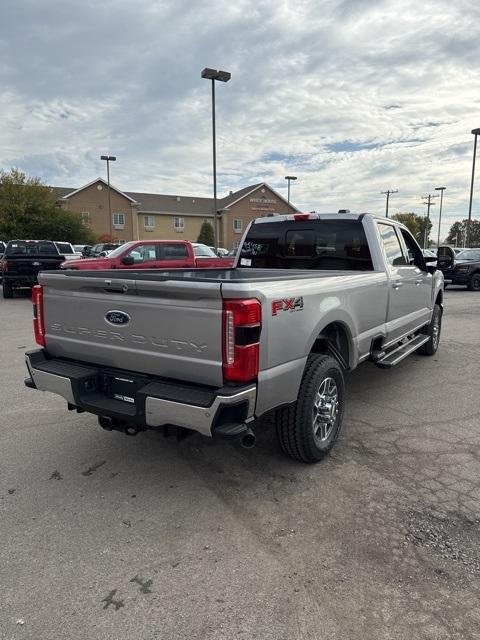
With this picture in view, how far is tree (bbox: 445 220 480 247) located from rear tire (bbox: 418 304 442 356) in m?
108

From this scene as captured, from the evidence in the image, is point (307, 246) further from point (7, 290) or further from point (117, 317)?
point (7, 290)

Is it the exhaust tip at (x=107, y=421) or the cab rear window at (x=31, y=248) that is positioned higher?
the cab rear window at (x=31, y=248)

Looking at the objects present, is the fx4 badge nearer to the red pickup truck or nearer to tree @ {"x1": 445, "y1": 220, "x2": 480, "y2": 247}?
the red pickup truck

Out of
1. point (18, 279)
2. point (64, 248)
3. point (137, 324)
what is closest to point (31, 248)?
point (18, 279)

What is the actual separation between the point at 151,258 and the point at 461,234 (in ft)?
419

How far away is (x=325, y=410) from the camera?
11.9 ft

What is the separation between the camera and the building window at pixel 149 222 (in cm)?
5866

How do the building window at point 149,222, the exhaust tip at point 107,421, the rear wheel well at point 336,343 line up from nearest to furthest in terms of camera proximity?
the exhaust tip at point 107,421 → the rear wheel well at point 336,343 → the building window at point 149,222

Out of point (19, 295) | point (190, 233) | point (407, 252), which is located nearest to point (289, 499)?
point (407, 252)

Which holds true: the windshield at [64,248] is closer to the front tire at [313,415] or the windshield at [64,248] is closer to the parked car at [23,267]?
the parked car at [23,267]

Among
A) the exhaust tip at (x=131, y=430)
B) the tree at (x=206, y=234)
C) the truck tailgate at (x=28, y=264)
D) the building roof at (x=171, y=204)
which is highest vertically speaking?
the building roof at (x=171, y=204)

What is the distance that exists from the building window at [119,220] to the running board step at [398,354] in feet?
178

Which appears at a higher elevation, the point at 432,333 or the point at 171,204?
the point at 171,204

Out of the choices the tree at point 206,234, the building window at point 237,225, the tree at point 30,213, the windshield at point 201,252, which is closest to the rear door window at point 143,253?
the windshield at point 201,252
